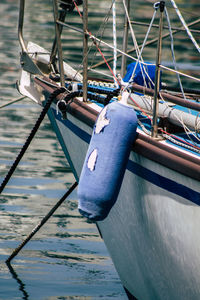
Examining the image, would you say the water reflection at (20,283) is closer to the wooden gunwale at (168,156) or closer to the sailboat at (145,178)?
the sailboat at (145,178)

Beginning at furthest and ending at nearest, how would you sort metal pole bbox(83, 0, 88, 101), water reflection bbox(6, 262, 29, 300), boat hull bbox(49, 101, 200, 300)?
water reflection bbox(6, 262, 29, 300), metal pole bbox(83, 0, 88, 101), boat hull bbox(49, 101, 200, 300)

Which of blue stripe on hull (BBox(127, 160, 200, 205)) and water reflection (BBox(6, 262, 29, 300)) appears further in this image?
water reflection (BBox(6, 262, 29, 300))

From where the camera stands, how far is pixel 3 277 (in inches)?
211

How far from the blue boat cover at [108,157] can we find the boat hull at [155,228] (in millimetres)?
179

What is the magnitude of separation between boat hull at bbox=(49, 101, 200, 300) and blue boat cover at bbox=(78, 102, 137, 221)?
0.18m

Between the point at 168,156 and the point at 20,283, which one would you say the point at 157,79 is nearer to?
the point at 168,156

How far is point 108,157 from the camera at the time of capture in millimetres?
3619

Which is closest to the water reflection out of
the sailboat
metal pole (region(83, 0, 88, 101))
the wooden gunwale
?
the sailboat

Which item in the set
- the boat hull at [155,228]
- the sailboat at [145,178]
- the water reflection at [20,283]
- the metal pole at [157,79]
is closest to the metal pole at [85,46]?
the sailboat at [145,178]

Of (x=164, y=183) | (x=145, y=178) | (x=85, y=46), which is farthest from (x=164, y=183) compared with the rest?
(x=85, y=46)

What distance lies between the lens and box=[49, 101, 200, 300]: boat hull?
11.8ft

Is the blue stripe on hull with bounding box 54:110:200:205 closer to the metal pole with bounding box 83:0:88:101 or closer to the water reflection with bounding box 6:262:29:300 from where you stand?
the metal pole with bounding box 83:0:88:101

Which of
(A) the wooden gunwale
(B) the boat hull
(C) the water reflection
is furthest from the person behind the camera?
(C) the water reflection

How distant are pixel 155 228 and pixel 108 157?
0.56 m
